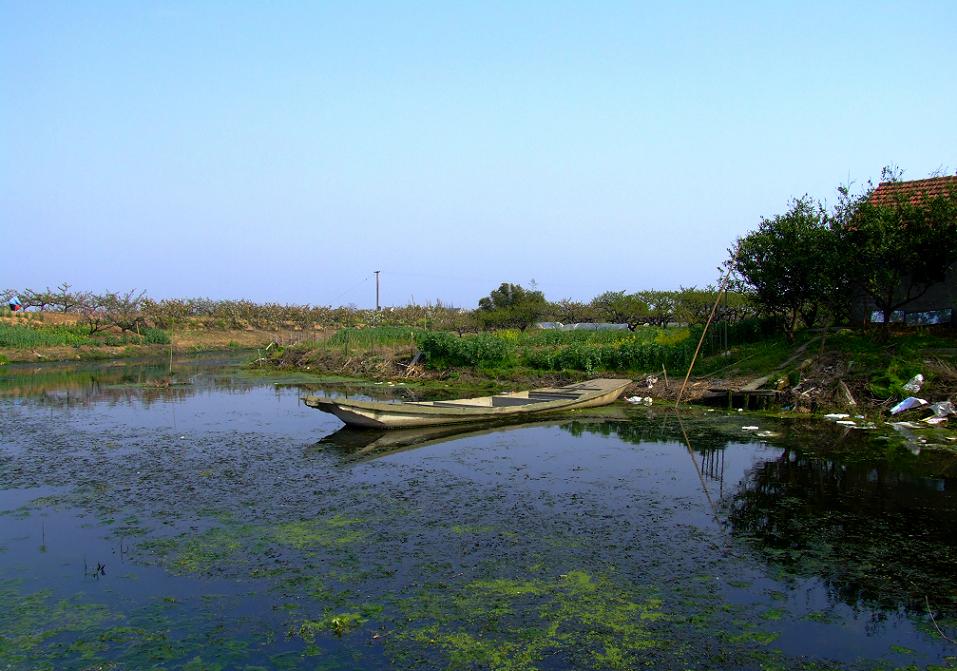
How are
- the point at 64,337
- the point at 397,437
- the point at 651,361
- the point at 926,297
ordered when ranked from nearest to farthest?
the point at 397,437 → the point at 926,297 → the point at 651,361 → the point at 64,337

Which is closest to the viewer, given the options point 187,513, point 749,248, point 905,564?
point 905,564

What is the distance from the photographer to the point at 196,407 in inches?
702

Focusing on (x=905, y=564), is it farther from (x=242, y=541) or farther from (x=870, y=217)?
(x=870, y=217)

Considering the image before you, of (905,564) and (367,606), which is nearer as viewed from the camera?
(367,606)

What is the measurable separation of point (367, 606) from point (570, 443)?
7.42 metres

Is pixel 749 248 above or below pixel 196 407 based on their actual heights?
above

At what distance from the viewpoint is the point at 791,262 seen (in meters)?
17.4

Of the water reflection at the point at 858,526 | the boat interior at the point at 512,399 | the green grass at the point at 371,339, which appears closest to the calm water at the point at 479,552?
the water reflection at the point at 858,526

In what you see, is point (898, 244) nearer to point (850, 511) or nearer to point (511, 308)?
point (850, 511)

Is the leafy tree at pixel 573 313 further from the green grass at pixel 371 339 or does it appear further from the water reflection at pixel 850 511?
the water reflection at pixel 850 511

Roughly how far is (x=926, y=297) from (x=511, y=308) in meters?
23.4

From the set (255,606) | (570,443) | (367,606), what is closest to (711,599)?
(367,606)

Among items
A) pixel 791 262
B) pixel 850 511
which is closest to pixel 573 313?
pixel 791 262

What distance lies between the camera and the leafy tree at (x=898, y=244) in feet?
49.3
